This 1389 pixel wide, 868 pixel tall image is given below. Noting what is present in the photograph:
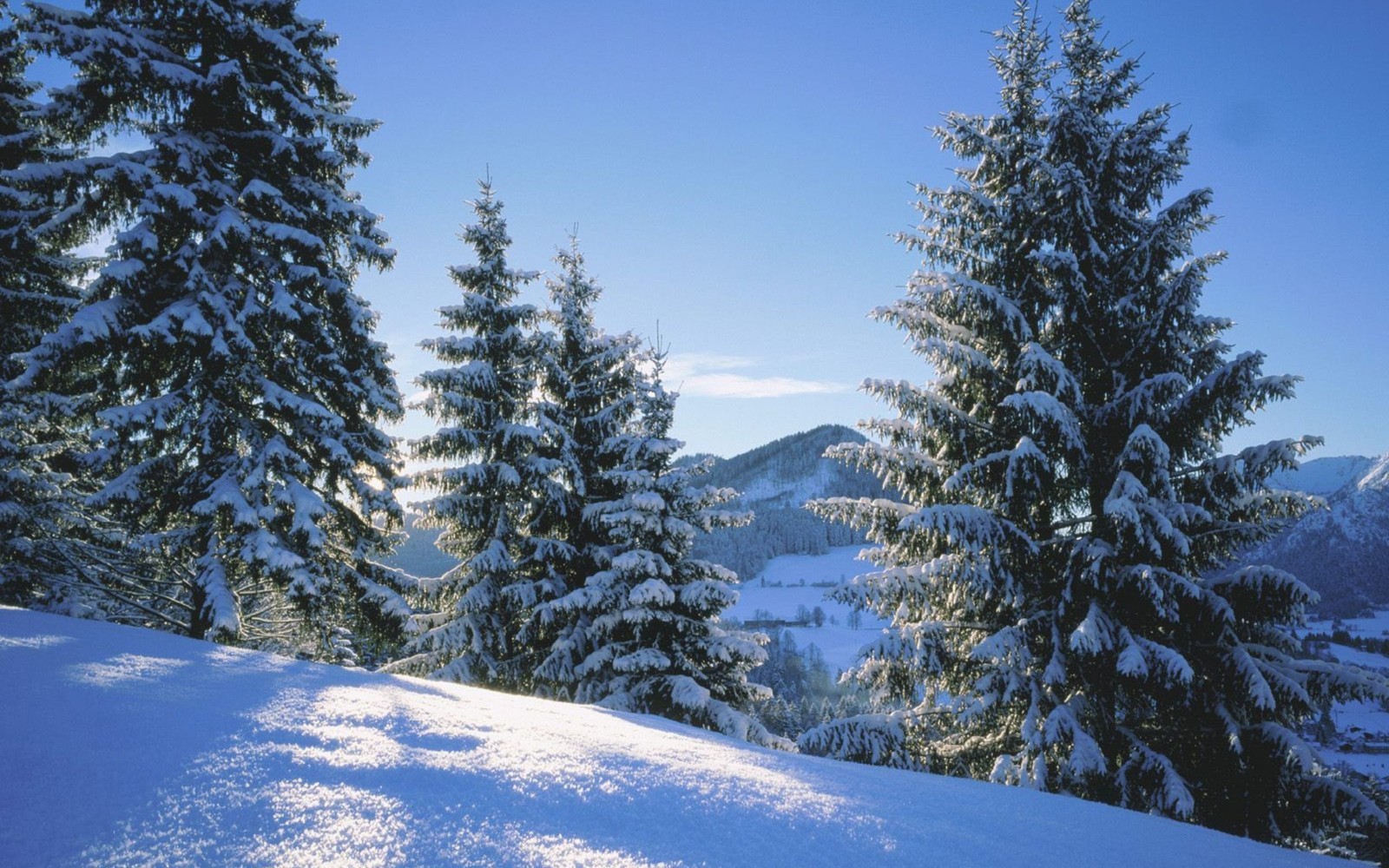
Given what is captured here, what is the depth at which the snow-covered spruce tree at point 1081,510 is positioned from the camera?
23.3ft

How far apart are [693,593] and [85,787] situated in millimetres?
11045

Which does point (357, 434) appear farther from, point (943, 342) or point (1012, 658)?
point (1012, 658)

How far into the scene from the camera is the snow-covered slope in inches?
70.7

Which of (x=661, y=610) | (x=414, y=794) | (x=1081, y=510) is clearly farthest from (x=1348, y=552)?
(x=414, y=794)

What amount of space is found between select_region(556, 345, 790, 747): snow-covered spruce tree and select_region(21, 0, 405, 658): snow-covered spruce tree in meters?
4.39

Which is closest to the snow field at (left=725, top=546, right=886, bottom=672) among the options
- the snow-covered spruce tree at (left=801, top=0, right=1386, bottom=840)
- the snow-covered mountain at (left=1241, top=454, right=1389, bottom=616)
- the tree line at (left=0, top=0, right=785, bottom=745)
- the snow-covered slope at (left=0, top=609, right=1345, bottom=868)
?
the snow-covered mountain at (left=1241, top=454, right=1389, bottom=616)

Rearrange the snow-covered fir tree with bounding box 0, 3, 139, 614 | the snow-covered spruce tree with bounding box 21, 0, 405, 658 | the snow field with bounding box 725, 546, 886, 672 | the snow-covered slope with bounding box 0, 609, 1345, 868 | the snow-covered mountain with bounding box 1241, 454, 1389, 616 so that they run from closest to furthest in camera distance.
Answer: the snow-covered slope with bounding box 0, 609, 1345, 868
the snow-covered spruce tree with bounding box 21, 0, 405, 658
the snow-covered fir tree with bounding box 0, 3, 139, 614
the snow field with bounding box 725, 546, 886, 672
the snow-covered mountain with bounding box 1241, 454, 1389, 616

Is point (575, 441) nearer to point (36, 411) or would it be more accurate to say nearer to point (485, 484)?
point (485, 484)

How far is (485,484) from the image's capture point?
13.5 metres

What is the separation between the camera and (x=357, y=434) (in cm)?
976

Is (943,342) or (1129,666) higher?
(943,342)

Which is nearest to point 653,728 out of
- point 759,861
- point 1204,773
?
Result: point 759,861

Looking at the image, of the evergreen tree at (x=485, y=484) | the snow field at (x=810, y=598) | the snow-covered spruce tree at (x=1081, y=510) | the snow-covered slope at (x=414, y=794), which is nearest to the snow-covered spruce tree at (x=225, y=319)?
the evergreen tree at (x=485, y=484)

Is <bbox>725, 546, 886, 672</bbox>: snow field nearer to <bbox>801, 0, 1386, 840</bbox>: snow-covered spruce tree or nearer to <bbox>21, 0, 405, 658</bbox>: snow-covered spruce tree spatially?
<bbox>801, 0, 1386, 840</bbox>: snow-covered spruce tree
